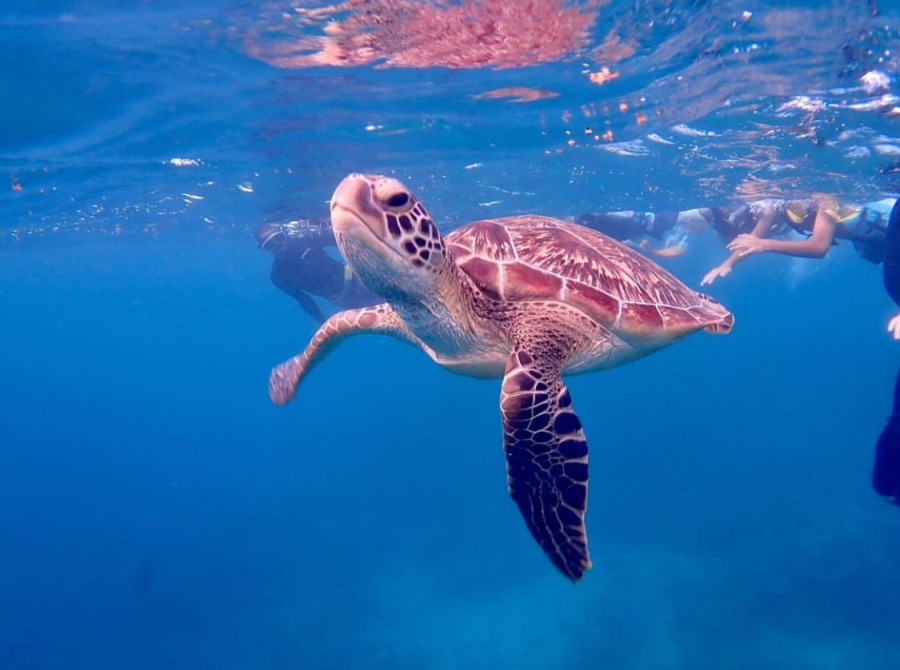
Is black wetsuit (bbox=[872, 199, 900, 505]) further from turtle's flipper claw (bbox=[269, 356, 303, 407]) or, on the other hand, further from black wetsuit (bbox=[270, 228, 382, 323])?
black wetsuit (bbox=[270, 228, 382, 323])

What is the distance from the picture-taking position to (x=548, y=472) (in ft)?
11.0

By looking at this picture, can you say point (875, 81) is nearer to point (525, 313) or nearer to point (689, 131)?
point (689, 131)

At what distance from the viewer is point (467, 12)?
6469 mm

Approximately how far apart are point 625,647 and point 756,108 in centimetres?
1043

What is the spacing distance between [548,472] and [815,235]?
10807 millimetres

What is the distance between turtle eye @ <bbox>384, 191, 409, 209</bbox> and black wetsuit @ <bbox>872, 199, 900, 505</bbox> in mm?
7276

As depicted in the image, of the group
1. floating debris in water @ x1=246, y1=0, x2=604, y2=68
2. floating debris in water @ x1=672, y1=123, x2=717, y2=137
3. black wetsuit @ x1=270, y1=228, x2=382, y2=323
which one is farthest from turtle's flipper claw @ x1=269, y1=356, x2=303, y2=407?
floating debris in water @ x1=672, y1=123, x2=717, y2=137

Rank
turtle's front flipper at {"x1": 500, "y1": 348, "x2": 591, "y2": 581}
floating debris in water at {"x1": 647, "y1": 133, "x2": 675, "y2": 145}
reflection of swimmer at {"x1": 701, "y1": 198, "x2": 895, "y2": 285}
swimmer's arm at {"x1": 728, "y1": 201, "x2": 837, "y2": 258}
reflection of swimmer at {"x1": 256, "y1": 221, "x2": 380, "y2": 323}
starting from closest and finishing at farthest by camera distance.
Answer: turtle's front flipper at {"x1": 500, "y1": 348, "x2": 591, "y2": 581}
reflection of swimmer at {"x1": 701, "y1": 198, "x2": 895, "y2": 285}
swimmer's arm at {"x1": 728, "y1": 201, "x2": 837, "y2": 258}
floating debris in water at {"x1": 647, "y1": 133, "x2": 675, "y2": 145}
reflection of swimmer at {"x1": 256, "y1": 221, "x2": 380, "y2": 323}

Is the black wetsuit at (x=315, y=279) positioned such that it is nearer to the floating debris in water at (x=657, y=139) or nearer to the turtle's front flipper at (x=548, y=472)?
the floating debris in water at (x=657, y=139)

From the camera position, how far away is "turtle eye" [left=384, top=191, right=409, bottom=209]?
2.87 metres

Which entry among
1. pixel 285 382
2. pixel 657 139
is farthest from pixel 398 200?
pixel 657 139

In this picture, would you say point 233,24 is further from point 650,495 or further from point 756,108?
point 650,495

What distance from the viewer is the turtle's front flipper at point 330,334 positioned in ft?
17.3

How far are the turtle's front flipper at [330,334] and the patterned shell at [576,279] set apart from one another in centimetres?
100
